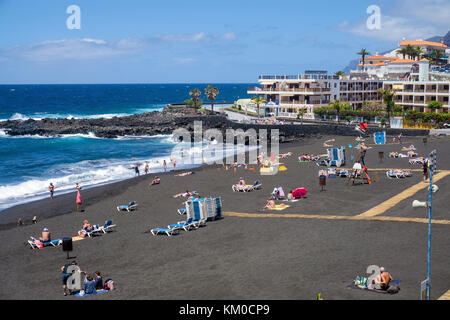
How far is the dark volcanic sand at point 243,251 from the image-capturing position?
46.2 ft

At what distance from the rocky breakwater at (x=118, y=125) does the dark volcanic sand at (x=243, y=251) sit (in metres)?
48.4

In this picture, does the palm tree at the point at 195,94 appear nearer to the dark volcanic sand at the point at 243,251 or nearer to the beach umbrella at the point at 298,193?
the dark volcanic sand at the point at 243,251

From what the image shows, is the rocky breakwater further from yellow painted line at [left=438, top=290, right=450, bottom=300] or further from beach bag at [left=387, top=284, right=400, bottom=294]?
yellow painted line at [left=438, top=290, right=450, bottom=300]

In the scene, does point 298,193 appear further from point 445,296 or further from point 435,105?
point 435,105

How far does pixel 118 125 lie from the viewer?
282ft

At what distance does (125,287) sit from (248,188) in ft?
50.0

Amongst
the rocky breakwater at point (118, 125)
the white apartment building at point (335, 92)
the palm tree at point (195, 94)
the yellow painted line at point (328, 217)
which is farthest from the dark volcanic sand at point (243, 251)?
the palm tree at point (195, 94)

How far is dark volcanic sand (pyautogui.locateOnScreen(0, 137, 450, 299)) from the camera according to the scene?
14.1 metres

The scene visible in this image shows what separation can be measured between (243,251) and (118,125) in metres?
71.8

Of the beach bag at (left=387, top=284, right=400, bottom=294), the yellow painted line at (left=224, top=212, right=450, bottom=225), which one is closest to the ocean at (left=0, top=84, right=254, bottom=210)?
the yellow painted line at (left=224, top=212, right=450, bottom=225)

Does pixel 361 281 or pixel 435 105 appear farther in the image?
Answer: pixel 435 105

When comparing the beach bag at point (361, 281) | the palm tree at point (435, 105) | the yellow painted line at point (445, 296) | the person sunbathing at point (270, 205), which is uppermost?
the palm tree at point (435, 105)

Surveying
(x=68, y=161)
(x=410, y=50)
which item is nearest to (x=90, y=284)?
(x=68, y=161)

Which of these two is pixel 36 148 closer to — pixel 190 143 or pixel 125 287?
pixel 190 143
